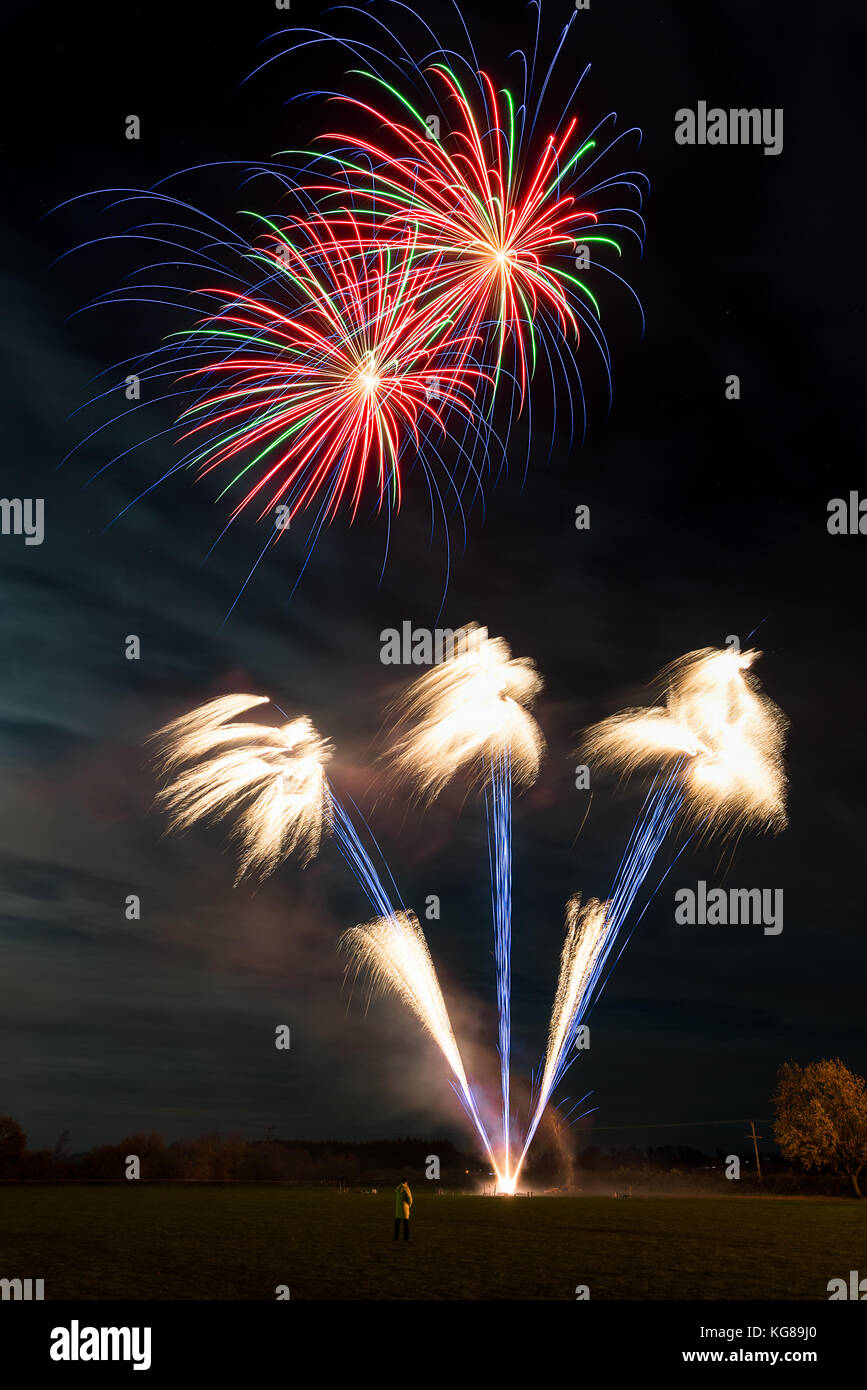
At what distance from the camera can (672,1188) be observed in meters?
85.4

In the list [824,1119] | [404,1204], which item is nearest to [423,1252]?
[404,1204]

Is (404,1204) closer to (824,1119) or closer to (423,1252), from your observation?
(423,1252)

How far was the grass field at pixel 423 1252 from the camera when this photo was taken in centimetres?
2230

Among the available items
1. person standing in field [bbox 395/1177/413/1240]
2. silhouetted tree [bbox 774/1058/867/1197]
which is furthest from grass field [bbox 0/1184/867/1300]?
silhouetted tree [bbox 774/1058/867/1197]

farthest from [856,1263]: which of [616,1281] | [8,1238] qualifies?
[8,1238]

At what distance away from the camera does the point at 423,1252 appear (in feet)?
94.0

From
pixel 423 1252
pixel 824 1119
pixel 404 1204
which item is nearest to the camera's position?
pixel 423 1252

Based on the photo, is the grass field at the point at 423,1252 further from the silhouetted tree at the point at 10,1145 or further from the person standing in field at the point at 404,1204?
the silhouetted tree at the point at 10,1145

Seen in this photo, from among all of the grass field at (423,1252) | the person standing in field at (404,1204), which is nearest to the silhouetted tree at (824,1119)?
the grass field at (423,1252)
